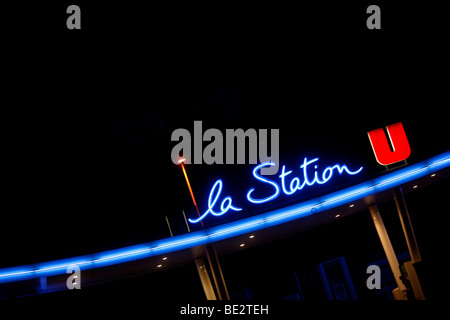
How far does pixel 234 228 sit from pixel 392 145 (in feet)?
14.7

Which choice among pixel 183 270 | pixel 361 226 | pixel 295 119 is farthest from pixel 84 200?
pixel 361 226

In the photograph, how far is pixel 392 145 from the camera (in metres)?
10.3

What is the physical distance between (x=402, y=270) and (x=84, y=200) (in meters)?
10.5

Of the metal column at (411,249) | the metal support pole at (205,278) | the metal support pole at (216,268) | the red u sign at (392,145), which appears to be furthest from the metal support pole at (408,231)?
the metal support pole at (205,278)

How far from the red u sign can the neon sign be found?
0.79 m

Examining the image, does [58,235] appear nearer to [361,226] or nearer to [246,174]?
[246,174]

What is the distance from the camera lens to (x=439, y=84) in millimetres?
15406

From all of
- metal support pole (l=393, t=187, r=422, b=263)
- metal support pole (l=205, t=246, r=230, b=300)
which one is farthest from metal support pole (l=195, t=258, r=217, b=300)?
metal support pole (l=393, t=187, r=422, b=263)

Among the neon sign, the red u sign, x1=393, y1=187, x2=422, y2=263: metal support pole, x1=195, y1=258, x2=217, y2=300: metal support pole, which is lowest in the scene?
x1=195, y1=258, x2=217, y2=300: metal support pole

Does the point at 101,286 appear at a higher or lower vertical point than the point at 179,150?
lower

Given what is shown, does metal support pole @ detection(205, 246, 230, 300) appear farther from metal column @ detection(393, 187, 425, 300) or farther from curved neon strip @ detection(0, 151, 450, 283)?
metal column @ detection(393, 187, 425, 300)

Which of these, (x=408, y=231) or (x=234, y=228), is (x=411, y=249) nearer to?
(x=408, y=231)

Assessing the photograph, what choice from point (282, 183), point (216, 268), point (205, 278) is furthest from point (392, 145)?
point (205, 278)

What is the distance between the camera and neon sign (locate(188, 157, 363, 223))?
948cm
